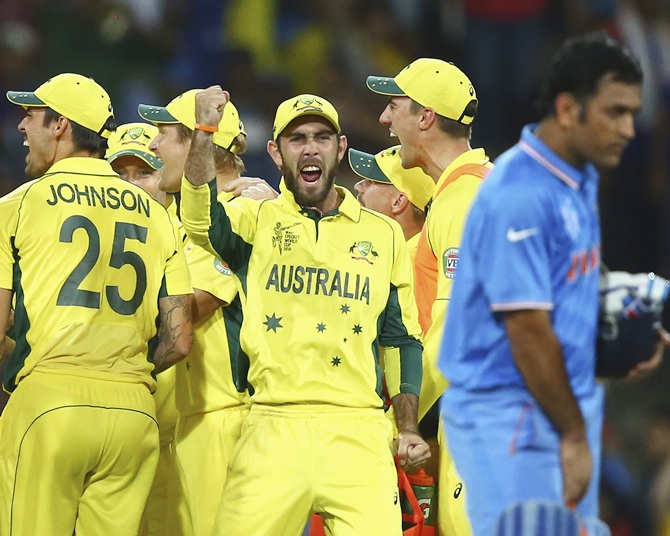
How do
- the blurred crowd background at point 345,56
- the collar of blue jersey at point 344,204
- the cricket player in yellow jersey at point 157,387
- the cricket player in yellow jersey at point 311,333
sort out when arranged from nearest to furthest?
the cricket player in yellow jersey at point 311,333 → the collar of blue jersey at point 344,204 → the cricket player in yellow jersey at point 157,387 → the blurred crowd background at point 345,56

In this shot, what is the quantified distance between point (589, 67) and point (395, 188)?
3382mm

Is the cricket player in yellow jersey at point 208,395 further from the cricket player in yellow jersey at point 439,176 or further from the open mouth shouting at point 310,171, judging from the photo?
the cricket player in yellow jersey at point 439,176

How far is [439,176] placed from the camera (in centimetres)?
671

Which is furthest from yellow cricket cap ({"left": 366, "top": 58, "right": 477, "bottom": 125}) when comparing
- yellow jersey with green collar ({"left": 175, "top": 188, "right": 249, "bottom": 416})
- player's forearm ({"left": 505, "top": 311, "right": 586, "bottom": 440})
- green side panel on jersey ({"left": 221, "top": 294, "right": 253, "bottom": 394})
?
player's forearm ({"left": 505, "top": 311, "right": 586, "bottom": 440})

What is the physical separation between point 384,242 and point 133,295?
1.08 metres

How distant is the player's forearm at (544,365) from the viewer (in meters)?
3.81

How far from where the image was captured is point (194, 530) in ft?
20.3

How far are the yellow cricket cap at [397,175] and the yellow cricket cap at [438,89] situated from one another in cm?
37

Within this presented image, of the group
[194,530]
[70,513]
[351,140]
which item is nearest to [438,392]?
[194,530]

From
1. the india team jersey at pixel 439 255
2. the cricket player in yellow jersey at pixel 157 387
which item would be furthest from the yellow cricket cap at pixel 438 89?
the cricket player in yellow jersey at pixel 157 387

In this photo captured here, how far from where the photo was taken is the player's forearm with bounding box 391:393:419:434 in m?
5.72

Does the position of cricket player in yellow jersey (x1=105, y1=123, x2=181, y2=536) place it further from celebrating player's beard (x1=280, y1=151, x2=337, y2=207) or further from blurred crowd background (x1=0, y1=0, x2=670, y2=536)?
blurred crowd background (x1=0, y1=0, x2=670, y2=536)

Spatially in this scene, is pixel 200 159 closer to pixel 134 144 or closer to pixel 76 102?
pixel 76 102

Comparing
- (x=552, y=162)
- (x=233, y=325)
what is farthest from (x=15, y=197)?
(x=552, y=162)
